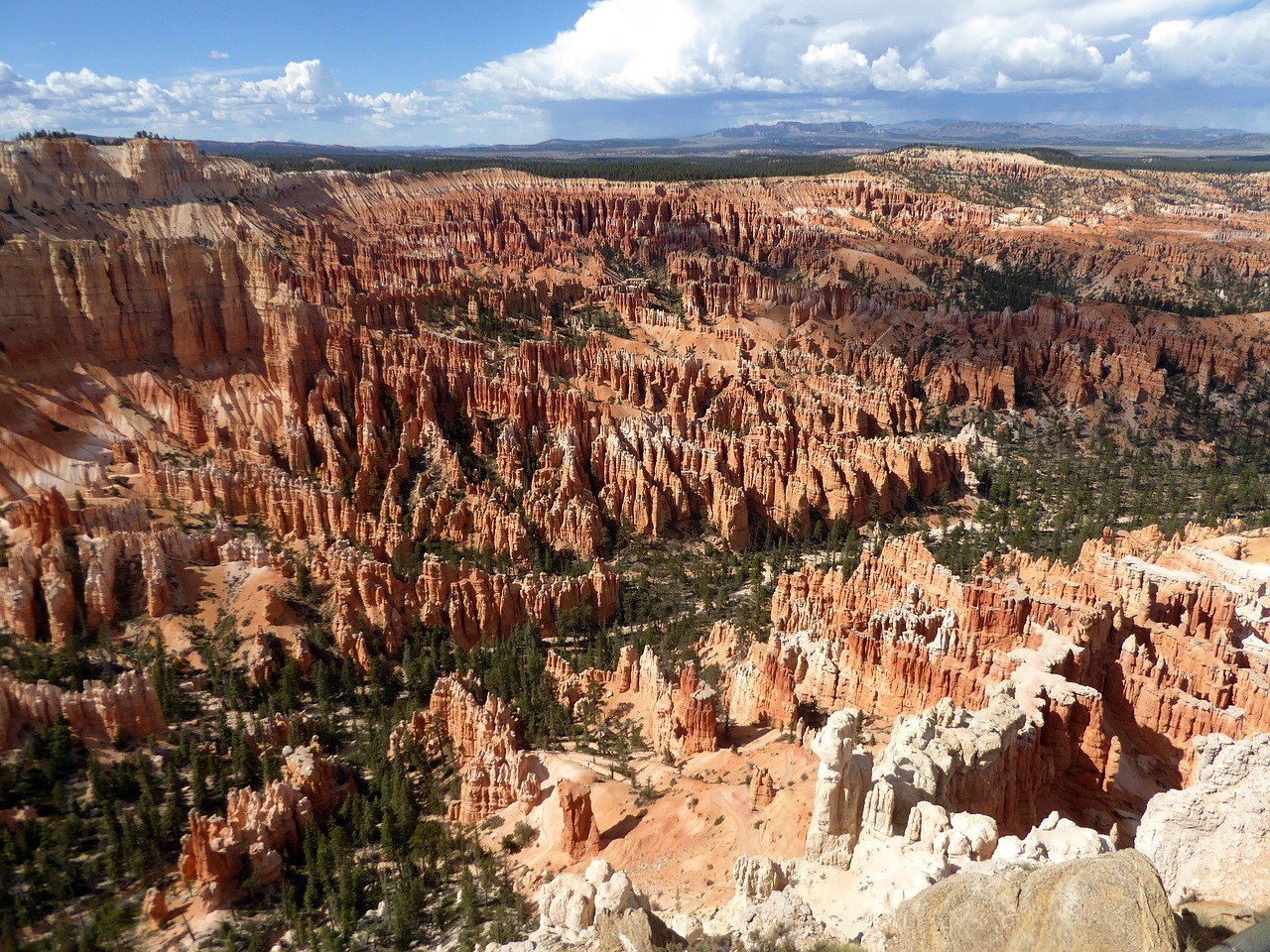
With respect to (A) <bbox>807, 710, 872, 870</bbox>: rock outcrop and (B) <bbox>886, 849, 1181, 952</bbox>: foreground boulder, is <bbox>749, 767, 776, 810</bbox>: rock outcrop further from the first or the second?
(B) <bbox>886, 849, 1181, 952</bbox>: foreground boulder

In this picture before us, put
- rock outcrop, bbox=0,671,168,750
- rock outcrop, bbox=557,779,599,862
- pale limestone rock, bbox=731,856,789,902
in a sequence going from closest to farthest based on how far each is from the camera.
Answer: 1. pale limestone rock, bbox=731,856,789,902
2. rock outcrop, bbox=557,779,599,862
3. rock outcrop, bbox=0,671,168,750

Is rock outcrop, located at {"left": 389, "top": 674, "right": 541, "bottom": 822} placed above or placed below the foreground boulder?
below

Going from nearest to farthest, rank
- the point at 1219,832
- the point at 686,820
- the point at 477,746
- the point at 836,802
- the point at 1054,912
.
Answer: the point at 1054,912 < the point at 1219,832 < the point at 836,802 < the point at 686,820 < the point at 477,746

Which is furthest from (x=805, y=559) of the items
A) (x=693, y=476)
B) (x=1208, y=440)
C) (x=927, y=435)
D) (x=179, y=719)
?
(x=1208, y=440)

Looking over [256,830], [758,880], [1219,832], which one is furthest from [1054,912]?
[256,830]

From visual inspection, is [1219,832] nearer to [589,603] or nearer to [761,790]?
[761,790]

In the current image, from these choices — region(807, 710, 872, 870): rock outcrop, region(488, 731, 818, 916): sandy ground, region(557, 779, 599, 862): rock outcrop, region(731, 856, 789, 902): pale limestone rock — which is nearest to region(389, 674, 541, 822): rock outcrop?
region(488, 731, 818, 916): sandy ground

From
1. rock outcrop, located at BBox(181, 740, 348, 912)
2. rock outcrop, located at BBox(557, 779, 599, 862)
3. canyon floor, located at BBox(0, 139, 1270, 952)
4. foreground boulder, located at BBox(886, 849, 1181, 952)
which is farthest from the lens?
rock outcrop, located at BBox(181, 740, 348, 912)

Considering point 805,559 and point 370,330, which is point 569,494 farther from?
point 370,330
